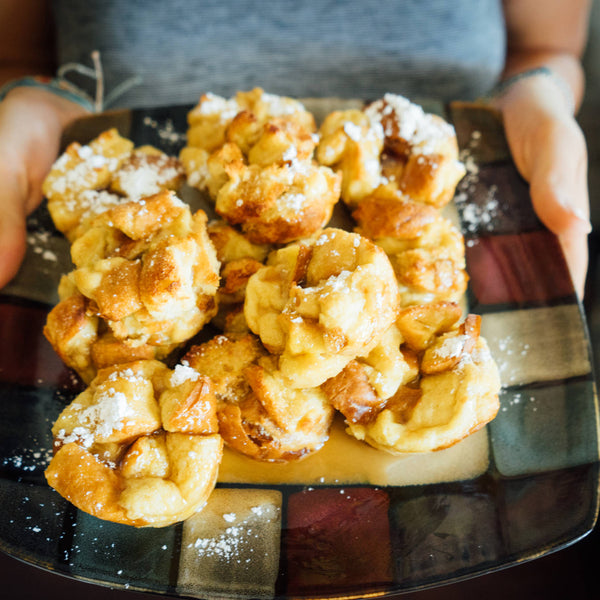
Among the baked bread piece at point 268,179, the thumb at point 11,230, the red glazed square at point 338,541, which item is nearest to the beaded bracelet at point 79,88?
the thumb at point 11,230

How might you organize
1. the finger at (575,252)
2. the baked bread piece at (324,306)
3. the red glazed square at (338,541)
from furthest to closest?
the finger at (575,252) < the red glazed square at (338,541) < the baked bread piece at (324,306)

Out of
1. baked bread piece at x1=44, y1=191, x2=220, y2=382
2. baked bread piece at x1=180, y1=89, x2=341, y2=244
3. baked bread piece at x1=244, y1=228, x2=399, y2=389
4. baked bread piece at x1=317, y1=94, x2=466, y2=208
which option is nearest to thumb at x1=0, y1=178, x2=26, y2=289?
baked bread piece at x1=44, y1=191, x2=220, y2=382

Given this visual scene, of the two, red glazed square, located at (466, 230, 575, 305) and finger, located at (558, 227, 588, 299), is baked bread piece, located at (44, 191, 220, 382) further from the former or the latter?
finger, located at (558, 227, 588, 299)

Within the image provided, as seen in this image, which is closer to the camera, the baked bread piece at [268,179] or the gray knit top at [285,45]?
the baked bread piece at [268,179]

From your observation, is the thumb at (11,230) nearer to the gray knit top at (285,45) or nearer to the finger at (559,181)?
the gray knit top at (285,45)

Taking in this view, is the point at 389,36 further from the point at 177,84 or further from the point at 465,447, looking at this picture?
the point at 465,447

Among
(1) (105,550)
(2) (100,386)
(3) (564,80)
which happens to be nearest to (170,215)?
(2) (100,386)
